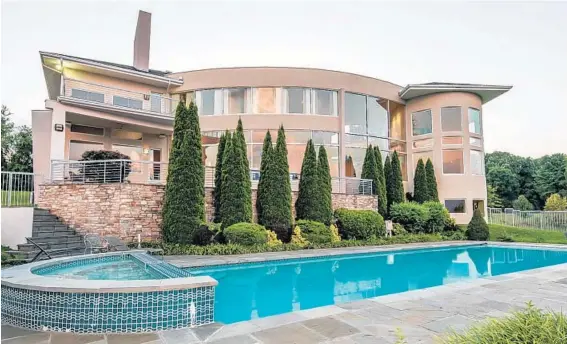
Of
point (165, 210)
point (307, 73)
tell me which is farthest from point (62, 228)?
point (307, 73)

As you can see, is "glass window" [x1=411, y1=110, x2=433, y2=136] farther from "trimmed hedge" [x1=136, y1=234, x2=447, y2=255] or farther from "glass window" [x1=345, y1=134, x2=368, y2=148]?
"trimmed hedge" [x1=136, y1=234, x2=447, y2=255]

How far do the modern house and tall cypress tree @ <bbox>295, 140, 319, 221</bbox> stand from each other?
10.6 feet

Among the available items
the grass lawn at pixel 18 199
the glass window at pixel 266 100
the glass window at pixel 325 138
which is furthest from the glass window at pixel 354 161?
the grass lawn at pixel 18 199

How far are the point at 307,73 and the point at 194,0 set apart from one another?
1281cm

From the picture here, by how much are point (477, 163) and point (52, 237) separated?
21.9 metres

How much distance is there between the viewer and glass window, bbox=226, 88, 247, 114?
65.9 ft

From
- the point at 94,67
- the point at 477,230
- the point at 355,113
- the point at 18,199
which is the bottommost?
the point at 477,230

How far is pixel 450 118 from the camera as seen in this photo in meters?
22.3

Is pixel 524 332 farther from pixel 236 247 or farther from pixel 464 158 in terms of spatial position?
pixel 464 158

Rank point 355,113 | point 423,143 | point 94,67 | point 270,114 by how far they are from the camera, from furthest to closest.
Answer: point 423,143
point 355,113
point 270,114
point 94,67

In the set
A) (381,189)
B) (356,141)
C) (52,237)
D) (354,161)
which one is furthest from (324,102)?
(52,237)

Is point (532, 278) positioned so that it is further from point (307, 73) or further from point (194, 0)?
point (307, 73)

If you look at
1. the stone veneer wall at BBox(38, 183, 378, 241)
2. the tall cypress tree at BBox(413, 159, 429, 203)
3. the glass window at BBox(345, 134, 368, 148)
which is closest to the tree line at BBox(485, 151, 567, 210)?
the tall cypress tree at BBox(413, 159, 429, 203)

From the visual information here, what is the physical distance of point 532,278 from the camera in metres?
8.22
